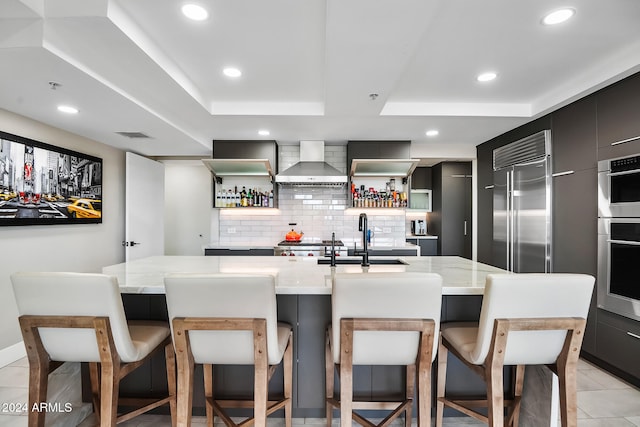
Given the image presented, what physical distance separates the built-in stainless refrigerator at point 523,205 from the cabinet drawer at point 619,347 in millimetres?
772

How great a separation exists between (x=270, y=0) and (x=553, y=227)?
10.8ft

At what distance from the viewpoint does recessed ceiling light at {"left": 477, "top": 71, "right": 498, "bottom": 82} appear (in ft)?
8.80

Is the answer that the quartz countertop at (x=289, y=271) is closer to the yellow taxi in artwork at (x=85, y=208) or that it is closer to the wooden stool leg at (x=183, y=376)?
the wooden stool leg at (x=183, y=376)

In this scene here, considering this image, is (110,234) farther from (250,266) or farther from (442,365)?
(442,365)

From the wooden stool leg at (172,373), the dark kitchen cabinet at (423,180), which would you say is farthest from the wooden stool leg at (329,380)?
the dark kitchen cabinet at (423,180)

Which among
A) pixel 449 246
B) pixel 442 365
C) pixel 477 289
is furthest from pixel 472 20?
pixel 449 246

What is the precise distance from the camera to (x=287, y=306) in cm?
188

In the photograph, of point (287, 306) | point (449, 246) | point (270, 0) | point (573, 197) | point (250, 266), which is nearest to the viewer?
point (270, 0)

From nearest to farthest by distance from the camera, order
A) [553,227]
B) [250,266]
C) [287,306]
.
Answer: [287,306] → [250,266] → [553,227]

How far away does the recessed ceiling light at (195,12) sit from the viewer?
181cm

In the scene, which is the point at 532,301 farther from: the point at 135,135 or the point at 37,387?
the point at 135,135

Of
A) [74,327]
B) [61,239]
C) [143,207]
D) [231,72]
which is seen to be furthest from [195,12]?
[143,207]

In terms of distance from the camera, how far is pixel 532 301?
1.37m

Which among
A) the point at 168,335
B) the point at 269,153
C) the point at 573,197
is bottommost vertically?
the point at 168,335
